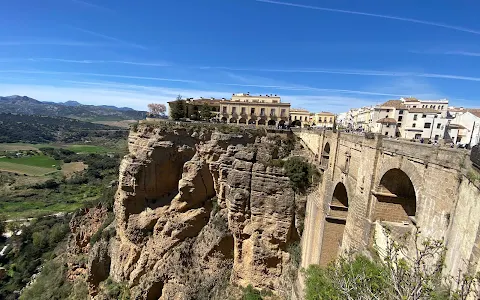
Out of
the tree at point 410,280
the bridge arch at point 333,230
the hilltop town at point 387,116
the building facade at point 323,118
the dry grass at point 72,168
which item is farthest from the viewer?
the dry grass at point 72,168

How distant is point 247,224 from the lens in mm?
22188

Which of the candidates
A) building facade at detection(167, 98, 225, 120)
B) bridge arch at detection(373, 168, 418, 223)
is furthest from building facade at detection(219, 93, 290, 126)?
bridge arch at detection(373, 168, 418, 223)

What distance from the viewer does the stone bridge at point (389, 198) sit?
6711 mm

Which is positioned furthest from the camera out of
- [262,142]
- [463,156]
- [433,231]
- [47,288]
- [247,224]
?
[47,288]

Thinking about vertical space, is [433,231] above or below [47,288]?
above

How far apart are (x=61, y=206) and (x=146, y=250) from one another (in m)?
51.4

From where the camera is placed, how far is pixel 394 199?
447 inches

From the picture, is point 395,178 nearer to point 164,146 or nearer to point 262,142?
point 262,142

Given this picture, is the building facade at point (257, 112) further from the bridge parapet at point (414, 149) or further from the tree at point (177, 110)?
the bridge parapet at point (414, 149)

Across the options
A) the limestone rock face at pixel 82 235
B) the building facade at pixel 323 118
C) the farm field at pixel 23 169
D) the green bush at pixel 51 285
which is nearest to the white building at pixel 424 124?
the building facade at pixel 323 118

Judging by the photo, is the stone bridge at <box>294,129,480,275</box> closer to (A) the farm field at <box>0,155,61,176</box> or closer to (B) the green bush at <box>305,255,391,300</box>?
(B) the green bush at <box>305,255,391,300</box>

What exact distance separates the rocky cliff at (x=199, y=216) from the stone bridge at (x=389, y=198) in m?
3.33

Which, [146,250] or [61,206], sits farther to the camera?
[61,206]

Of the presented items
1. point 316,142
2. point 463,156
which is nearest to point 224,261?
point 316,142
